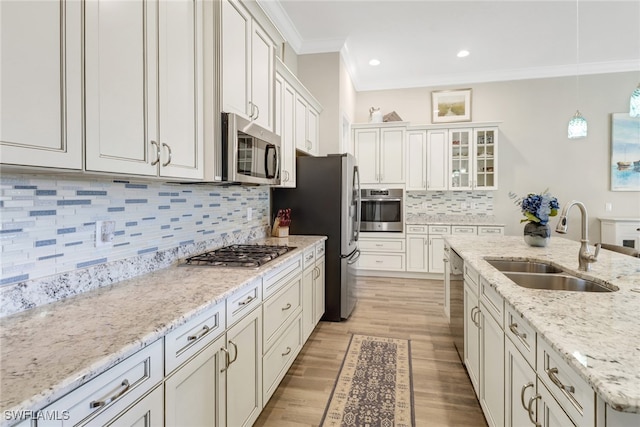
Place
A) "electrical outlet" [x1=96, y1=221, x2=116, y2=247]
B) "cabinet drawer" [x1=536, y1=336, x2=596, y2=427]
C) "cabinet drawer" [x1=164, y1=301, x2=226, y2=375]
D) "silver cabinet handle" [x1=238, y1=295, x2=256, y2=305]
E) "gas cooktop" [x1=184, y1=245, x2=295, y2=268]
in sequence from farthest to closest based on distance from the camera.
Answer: "gas cooktop" [x1=184, y1=245, x2=295, y2=268] → "silver cabinet handle" [x1=238, y1=295, x2=256, y2=305] → "electrical outlet" [x1=96, y1=221, x2=116, y2=247] → "cabinet drawer" [x1=164, y1=301, x2=226, y2=375] → "cabinet drawer" [x1=536, y1=336, x2=596, y2=427]

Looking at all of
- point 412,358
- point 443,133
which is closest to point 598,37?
point 443,133

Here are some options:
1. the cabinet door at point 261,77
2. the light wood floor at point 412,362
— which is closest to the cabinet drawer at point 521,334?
the light wood floor at point 412,362

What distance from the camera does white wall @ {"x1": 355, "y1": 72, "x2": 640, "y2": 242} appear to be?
4.86m

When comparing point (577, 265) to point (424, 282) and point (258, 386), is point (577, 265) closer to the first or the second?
point (258, 386)

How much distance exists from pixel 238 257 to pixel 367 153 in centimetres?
366

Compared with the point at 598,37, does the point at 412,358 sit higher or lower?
lower

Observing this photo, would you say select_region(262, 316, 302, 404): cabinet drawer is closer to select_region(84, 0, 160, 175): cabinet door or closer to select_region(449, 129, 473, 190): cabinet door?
select_region(84, 0, 160, 175): cabinet door

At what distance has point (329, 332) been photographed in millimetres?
3080

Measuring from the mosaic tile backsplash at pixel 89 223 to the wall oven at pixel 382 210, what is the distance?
3.20 metres

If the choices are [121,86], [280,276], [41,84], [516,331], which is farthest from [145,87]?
[516,331]

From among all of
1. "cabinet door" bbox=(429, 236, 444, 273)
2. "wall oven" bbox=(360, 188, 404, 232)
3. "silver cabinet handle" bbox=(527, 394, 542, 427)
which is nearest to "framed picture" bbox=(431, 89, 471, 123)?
"wall oven" bbox=(360, 188, 404, 232)

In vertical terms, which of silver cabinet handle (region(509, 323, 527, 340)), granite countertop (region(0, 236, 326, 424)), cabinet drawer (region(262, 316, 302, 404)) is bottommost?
cabinet drawer (region(262, 316, 302, 404))

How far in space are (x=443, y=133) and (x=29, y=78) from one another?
509cm

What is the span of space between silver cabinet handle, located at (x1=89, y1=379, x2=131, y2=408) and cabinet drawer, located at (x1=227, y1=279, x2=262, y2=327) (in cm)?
55
